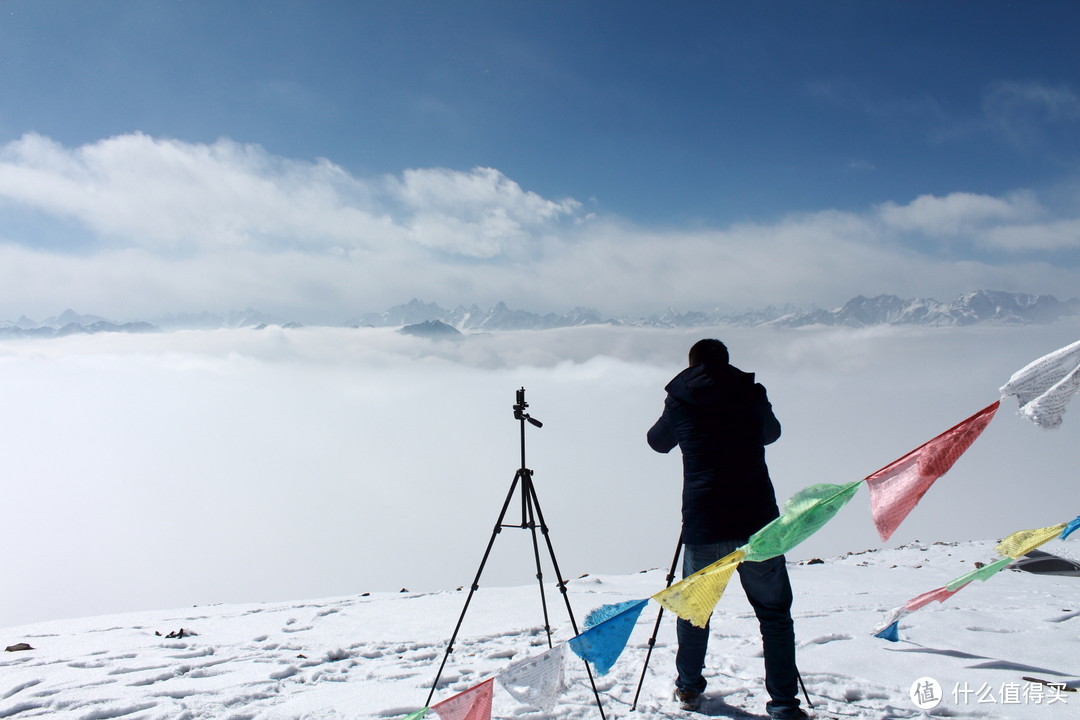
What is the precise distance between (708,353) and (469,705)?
7.92 ft

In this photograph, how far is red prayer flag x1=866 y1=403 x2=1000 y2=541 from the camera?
3225 millimetres

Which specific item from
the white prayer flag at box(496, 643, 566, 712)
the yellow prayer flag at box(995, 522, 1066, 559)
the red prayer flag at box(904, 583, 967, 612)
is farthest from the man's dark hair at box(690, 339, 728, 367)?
the red prayer flag at box(904, 583, 967, 612)

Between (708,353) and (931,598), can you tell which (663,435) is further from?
(931,598)

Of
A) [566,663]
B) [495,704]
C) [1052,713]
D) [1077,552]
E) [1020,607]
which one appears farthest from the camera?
[1077,552]

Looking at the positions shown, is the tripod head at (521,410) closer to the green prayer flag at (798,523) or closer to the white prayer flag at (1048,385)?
the green prayer flag at (798,523)

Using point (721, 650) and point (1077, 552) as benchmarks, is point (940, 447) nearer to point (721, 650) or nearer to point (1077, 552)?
point (721, 650)

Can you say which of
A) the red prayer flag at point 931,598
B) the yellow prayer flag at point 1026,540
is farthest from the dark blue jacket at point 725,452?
the red prayer flag at point 931,598

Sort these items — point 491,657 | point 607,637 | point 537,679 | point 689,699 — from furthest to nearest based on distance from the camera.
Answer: point 491,657 → point 689,699 → point 537,679 → point 607,637

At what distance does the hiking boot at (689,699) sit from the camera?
3.90m

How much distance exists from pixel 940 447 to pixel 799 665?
7.25 ft

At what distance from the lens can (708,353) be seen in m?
3.90

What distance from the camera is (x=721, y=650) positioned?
195 inches

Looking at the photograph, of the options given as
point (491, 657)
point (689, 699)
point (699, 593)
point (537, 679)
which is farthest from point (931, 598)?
point (491, 657)

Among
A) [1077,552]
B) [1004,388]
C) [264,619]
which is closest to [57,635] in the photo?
[264,619]
